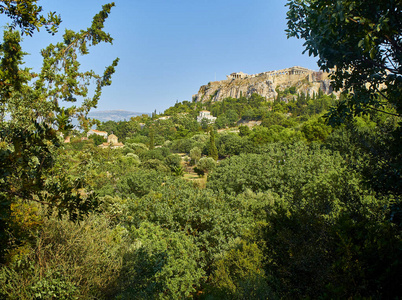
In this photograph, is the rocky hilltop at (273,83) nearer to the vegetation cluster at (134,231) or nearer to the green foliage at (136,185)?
the green foliage at (136,185)

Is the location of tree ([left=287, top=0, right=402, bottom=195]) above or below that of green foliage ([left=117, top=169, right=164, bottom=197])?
above

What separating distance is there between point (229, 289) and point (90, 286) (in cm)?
482

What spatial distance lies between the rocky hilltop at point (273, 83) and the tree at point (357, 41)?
158347 mm

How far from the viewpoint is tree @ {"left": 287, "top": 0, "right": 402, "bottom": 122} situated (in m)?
3.65

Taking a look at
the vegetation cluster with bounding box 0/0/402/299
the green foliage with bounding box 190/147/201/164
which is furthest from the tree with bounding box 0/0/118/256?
the green foliage with bounding box 190/147/201/164

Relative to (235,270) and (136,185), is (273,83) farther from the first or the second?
(235,270)

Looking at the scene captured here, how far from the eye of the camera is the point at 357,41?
4.16 metres

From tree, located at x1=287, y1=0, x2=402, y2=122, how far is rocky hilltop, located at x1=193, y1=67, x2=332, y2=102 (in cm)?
15835

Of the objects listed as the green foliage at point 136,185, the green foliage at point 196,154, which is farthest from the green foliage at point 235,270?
the green foliage at point 196,154

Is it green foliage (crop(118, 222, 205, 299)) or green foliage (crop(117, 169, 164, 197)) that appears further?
green foliage (crop(117, 169, 164, 197))

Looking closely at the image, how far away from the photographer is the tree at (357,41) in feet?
12.0

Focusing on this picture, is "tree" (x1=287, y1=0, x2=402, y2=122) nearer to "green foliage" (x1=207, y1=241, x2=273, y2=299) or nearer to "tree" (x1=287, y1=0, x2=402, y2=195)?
"tree" (x1=287, y1=0, x2=402, y2=195)

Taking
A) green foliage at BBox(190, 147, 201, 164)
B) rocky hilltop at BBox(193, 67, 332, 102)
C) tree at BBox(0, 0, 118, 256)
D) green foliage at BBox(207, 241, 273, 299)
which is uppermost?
rocky hilltop at BBox(193, 67, 332, 102)

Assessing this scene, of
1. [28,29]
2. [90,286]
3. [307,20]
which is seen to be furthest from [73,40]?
[90,286]
